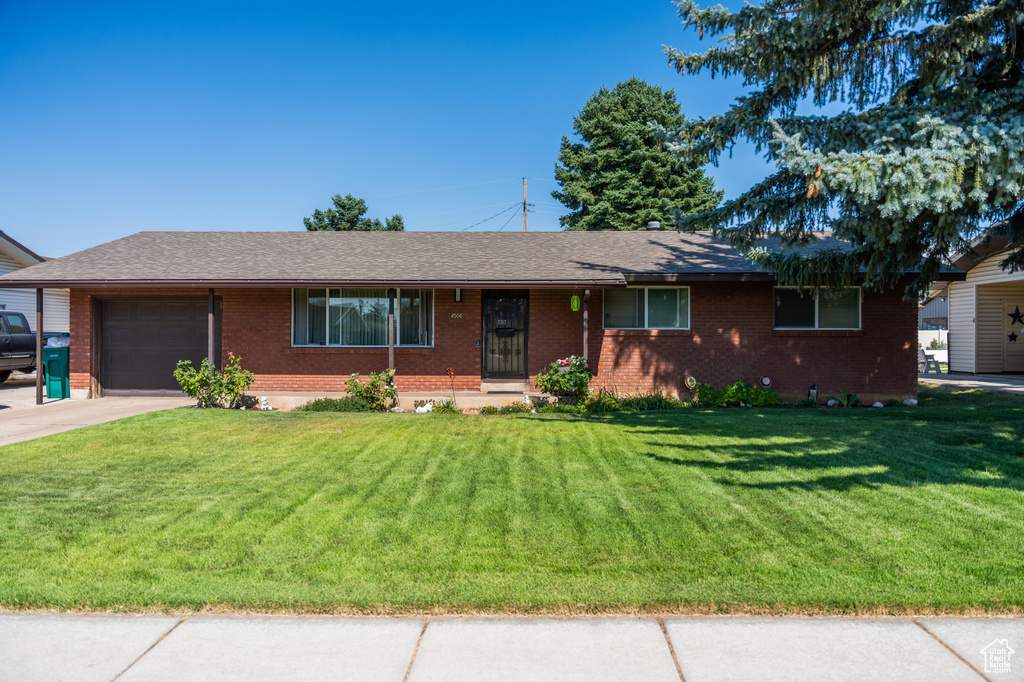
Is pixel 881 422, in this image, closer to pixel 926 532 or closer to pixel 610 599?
pixel 926 532

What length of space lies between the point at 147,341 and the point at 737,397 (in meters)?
12.9

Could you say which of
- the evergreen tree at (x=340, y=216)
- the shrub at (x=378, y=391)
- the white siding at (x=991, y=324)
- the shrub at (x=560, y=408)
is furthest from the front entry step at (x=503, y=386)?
the evergreen tree at (x=340, y=216)

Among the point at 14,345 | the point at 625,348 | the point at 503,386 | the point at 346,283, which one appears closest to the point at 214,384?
the point at 346,283

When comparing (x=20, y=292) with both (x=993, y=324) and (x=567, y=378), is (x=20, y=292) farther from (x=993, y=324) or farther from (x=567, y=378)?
(x=993, y=324)

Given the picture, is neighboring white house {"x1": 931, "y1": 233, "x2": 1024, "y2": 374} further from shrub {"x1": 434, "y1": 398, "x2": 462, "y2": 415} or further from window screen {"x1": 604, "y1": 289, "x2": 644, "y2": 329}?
shrub {"x1": 434, "y1": 398, "x2": 462, "y2": 415}

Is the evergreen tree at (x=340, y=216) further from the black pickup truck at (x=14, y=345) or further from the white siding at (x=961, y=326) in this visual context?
the white siding at (x=961, y=326)

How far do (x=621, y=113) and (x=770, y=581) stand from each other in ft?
104

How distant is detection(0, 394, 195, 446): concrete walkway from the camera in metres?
9.46

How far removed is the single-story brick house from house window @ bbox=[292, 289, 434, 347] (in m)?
0.03

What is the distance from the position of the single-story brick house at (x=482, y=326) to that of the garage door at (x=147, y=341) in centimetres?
3

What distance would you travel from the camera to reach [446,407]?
472 inches

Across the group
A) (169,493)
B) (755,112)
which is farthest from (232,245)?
(755,112)
